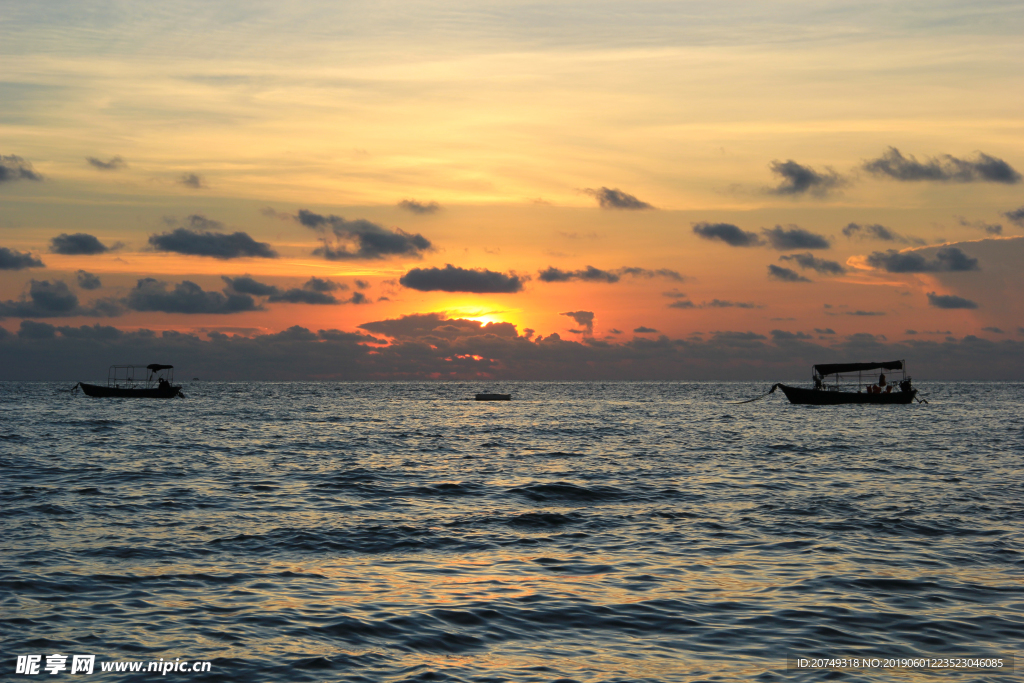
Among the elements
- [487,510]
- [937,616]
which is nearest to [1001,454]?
[487,510]

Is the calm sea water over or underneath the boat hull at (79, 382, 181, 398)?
over

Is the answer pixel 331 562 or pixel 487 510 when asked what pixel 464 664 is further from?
pixel 487 510

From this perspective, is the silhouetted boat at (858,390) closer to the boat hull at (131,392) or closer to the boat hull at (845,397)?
the boat hull at (845,397)

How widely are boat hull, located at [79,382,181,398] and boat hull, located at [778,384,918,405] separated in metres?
89.7

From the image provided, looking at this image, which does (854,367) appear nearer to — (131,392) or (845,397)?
(845,397)

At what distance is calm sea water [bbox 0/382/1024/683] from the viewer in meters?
13.4

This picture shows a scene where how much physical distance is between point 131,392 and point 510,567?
413ft

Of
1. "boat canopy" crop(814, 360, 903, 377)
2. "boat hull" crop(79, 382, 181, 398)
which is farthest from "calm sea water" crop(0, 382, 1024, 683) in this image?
"boat hull" crop(79, 382, 181, 398)

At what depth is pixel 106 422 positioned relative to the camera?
76562 millimetres

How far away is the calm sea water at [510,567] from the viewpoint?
43.8 feet

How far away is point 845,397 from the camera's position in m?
101

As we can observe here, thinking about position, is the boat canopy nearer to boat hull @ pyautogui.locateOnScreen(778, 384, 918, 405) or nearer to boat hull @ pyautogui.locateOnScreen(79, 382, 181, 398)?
boat hull @ pyautogui.locateOnScreen(778, 384, 918, 405)

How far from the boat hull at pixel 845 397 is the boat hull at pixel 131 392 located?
8972 centimetres

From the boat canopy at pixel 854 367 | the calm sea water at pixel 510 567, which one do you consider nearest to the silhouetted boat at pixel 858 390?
the boat canopy at pixel 854 367
